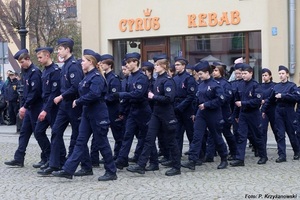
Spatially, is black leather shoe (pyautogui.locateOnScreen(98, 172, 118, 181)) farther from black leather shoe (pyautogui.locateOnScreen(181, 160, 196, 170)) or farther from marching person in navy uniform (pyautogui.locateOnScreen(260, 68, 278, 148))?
marching person in navy uniform (pyautogui.locateOnScreen(260, 68, 278, 148))

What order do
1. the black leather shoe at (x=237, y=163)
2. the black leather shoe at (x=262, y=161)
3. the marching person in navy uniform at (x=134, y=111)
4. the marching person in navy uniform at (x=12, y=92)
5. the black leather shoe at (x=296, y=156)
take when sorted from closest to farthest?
the marching person in navy uniform at (x=134, y=111), the black leather shoe at (x=237, y=163), the black leather shoe at (x=262, y=161), the black leather shoe at (x=296, y=156), the marching person in navy uniform at (x=12, y=92)

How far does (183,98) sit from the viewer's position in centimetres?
1321

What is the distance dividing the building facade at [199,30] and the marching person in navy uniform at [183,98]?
23.8ft

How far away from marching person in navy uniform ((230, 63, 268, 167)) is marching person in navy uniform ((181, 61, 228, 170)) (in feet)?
1.71

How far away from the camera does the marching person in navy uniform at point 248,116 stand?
12656 millimetres

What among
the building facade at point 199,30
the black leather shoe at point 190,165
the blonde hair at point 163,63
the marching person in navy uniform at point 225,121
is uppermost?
the building facade at point 199,30

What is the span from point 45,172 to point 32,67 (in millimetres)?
2035

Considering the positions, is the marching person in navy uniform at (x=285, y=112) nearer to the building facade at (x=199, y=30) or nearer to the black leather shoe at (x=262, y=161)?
the black leather shoe at (x=262, y=161)

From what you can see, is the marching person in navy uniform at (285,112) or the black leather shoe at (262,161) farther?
the marching person in navy uniform at (285,112)

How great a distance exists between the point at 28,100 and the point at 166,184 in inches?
125

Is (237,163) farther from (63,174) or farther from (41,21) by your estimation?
(41,21)

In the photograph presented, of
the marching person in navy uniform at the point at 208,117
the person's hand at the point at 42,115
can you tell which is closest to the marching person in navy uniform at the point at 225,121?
the marching person in navy uniform at the point at 208,117

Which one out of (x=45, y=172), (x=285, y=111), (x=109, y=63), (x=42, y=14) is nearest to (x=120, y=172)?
(x=45, y=172)

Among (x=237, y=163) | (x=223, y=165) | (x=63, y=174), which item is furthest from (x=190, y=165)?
(x=63, y=174)
